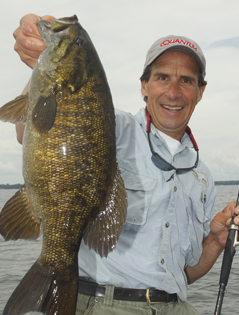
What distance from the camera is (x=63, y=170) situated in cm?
207

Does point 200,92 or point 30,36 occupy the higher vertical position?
point 200,92

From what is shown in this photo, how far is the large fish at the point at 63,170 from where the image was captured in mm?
2080

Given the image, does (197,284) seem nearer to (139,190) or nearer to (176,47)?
(139,190)

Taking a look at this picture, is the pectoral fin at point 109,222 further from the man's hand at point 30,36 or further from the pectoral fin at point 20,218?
the man's hand at point 30,36

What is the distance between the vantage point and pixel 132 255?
9.66ft

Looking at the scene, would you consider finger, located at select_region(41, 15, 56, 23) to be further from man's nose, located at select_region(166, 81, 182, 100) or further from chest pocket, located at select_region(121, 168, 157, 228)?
man's nose, located at select_region(166, 81, 182, 100)

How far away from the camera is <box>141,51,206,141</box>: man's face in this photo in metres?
3.54

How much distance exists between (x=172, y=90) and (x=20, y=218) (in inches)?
80.1

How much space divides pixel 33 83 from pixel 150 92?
171 centimetres

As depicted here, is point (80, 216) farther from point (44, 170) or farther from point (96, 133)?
point (96, 133)

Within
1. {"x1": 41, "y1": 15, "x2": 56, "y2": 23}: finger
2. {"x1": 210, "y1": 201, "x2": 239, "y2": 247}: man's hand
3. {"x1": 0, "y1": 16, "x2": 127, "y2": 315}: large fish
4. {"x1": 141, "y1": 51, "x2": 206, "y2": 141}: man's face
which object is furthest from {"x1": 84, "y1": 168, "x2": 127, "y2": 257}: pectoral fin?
{"x1": 210, "y1": 201, "x2": 239, "y2": 247}: man's hand

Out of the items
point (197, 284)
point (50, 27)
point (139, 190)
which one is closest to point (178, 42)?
point (139, 190)

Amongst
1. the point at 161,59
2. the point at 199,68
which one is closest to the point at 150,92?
the point at 161,59

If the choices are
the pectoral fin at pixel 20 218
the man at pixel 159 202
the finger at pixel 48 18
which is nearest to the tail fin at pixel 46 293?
the pectoral fin at pixel 20 218
